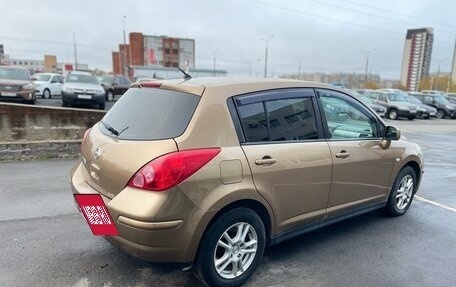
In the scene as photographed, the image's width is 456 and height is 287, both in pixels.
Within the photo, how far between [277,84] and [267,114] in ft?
1.24

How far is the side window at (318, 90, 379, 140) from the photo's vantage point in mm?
3676

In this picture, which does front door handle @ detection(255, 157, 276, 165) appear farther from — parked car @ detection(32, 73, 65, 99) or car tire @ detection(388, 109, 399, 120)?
car tire @ detection(388, 109, 399, 120)

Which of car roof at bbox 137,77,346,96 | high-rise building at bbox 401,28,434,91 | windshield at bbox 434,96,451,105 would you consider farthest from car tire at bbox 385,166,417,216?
high-rise building at bbox 401,28,434,91

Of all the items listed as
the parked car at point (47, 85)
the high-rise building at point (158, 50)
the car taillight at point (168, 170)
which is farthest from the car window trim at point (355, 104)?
the high-rise building at point (158, 50)

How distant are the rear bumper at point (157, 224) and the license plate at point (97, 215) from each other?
0.23ft

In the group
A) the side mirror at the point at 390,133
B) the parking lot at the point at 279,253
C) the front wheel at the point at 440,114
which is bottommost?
the front wheel at the point at 440,114

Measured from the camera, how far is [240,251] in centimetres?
299

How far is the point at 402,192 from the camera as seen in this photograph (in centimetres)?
469

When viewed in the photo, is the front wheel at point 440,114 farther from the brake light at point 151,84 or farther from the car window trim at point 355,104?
the brake light at point 151,84

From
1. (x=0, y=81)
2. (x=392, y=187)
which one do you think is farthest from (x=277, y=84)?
(x=0, y=81)

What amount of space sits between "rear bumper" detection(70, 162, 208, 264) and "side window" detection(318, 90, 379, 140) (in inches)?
70.2

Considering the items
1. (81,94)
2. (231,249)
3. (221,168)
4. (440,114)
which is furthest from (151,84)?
(440,114)

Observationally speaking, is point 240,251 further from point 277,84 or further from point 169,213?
point 277,84

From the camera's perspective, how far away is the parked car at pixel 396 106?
22880mm
